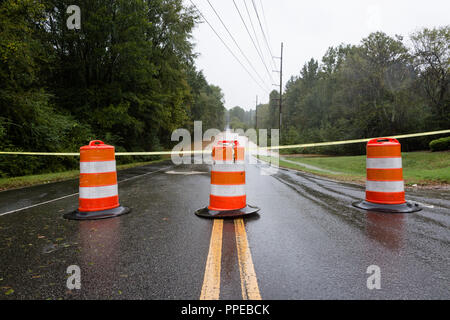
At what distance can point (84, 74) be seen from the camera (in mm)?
22891

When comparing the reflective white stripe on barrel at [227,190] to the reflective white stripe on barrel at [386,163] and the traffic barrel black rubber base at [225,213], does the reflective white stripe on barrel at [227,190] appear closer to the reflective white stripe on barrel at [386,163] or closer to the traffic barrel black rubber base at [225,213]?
the traffic barrel black rubber base at [225,213]

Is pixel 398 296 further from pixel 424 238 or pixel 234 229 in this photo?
pixel 234 229

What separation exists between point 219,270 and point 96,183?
3475 mm

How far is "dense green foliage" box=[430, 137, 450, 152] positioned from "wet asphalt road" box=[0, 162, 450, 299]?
20.0 meters

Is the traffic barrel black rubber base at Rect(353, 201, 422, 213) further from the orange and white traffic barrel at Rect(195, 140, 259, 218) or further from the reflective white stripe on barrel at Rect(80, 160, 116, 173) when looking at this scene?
the reflective white stripe on barrel at Rect(80, 160, 116, 173)

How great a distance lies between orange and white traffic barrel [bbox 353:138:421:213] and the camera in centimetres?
544

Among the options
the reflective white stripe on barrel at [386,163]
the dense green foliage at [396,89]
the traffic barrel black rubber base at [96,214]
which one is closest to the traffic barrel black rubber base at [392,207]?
the reflective white stripe on barrel at [386,163]

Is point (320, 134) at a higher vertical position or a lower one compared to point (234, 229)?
higher

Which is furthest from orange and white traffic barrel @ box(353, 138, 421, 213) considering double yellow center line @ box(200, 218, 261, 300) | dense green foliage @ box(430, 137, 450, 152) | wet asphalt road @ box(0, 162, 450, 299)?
dense green foliage @ box(430, 137, 450, 152)

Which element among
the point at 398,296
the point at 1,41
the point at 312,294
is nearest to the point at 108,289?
the point at 312,294

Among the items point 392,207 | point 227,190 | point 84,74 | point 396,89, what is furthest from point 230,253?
point 396,89

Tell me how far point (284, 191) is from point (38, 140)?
12.9m

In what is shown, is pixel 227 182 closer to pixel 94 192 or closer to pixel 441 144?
pixel 94 192

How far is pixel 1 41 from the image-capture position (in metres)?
11.3
